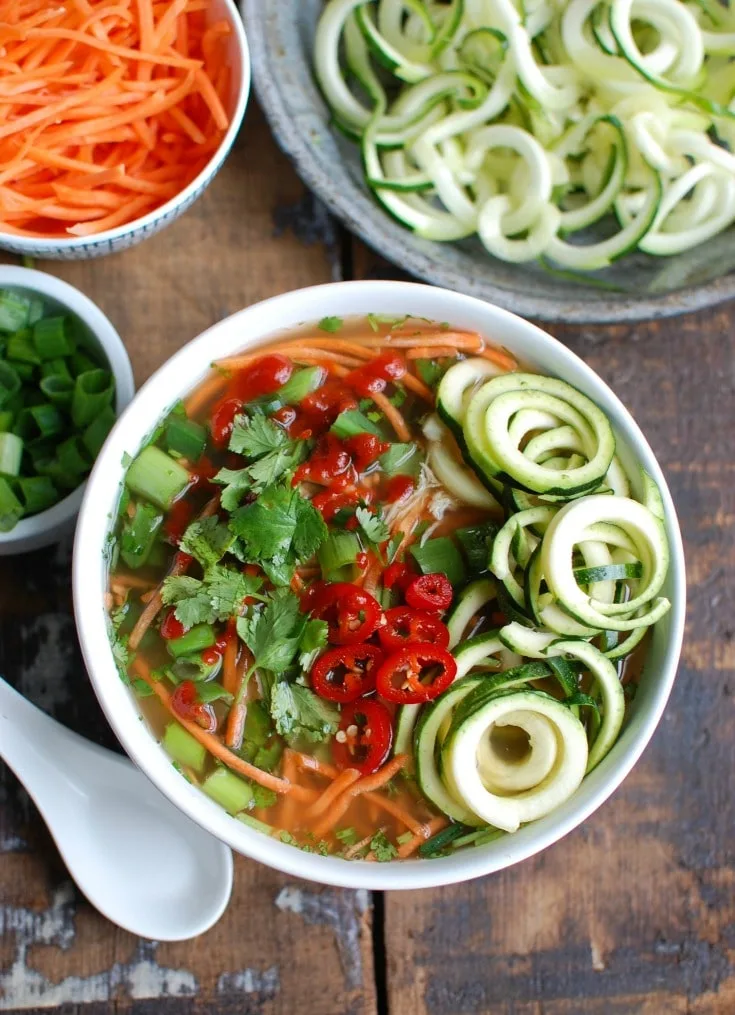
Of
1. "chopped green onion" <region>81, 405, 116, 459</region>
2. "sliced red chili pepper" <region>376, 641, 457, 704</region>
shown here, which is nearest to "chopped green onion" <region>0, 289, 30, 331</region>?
"chopped green onion" <region>81, 405, 116, 459</region>

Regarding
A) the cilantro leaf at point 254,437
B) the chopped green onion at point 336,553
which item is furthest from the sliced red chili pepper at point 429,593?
the cilantro leaf at point 254,437

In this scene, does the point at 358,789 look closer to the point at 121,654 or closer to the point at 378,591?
the point at 378,591

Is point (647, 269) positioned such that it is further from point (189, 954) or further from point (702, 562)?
point (189, 954)

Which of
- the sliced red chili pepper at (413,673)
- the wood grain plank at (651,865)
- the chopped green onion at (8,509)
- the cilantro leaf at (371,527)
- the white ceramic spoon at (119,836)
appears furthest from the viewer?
the wood grain plank at (651,865)

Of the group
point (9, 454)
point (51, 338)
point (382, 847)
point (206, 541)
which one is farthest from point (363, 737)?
point (51, 338)

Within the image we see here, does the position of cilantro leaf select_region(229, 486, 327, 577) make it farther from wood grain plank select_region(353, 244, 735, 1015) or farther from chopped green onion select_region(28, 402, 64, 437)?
wood grain plank select_region(353, 244, 735, 1015)

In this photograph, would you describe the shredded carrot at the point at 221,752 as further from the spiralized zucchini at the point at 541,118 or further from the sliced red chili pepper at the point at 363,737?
the spiralized zucchini at the point at 541,118
